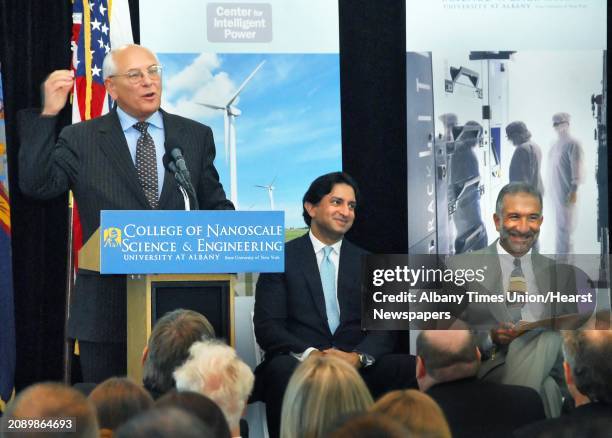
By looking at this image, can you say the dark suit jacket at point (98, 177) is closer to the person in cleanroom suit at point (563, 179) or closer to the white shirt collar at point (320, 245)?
the white shirt collar at point (320, 245)

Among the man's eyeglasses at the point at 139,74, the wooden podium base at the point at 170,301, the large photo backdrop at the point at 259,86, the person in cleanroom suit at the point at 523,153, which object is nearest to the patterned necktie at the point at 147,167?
the man's eyeglasses at the point at 139,74

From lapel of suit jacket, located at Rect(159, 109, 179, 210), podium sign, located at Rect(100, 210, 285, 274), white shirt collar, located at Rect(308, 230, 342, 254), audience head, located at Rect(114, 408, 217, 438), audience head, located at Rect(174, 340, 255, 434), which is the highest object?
lapel of suit jacket, located at Rect(159, 109, 179, 210)

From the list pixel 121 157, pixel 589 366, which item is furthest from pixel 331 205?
pixel 589 366

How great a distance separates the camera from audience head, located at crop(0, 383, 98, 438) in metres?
2.35

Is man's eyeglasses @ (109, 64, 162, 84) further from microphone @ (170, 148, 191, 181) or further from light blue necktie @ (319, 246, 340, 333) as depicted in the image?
light blue necktie @ (319, 246, 340, 333)

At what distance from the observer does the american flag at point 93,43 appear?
5957mm

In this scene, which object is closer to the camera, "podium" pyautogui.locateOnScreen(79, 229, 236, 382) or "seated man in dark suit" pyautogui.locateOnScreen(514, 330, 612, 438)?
"seated man in dark suit" pyautogui.locateOnScreen(514, 330, 612, 438)

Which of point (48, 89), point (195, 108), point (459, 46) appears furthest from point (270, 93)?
point (48, 89)

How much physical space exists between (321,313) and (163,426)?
10.7 feet

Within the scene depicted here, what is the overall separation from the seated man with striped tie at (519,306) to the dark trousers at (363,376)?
51 centimetres

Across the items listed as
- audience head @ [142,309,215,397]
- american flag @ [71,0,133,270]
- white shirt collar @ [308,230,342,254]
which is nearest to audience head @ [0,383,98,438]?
audience head @ [142,309,215,397]

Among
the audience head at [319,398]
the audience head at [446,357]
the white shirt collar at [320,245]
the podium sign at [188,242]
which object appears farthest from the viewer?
the white shirt collar at [320,245]

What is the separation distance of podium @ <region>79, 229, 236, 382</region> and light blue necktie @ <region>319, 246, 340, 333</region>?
3.39 ft

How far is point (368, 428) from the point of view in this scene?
1.90m
